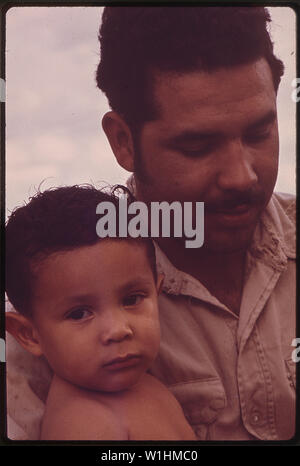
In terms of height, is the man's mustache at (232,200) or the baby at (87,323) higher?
the man's mustache at (232,200)

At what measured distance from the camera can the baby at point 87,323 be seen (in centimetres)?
163

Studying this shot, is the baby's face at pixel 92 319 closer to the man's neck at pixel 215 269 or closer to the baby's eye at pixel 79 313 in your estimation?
the baby's eye at pixel 79 313

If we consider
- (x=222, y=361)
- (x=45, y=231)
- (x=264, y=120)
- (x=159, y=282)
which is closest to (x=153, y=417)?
(x=222, y=361)

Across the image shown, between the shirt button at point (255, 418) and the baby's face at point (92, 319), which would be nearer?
the baby's face at point (92, 319)

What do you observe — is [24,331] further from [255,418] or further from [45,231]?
[255,418]

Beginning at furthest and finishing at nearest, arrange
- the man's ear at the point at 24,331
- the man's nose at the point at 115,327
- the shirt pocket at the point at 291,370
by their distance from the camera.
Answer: the shirt pocket at the point at 291,370 → the man's ear at the point at 24,331 → the man's nose at the point at 115,327

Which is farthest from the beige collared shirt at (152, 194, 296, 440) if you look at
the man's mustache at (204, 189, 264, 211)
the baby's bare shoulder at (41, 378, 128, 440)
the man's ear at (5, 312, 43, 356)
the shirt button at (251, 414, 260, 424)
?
the man's ear at (5, 312, 43, 356)

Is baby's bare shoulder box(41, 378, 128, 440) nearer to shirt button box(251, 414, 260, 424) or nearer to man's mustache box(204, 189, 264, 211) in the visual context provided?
shirt button box(251, 414, 260, 424)

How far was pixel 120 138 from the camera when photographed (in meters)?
1.81

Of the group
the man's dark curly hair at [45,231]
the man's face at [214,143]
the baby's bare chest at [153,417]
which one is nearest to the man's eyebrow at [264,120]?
the man's face at [214,143]

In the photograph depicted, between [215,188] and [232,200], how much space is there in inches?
2.6

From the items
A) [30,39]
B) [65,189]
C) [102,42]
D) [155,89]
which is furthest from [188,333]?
[30,39]

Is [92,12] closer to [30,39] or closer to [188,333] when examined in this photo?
[30,39]

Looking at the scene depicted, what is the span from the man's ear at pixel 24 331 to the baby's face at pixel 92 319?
0.04 metres
